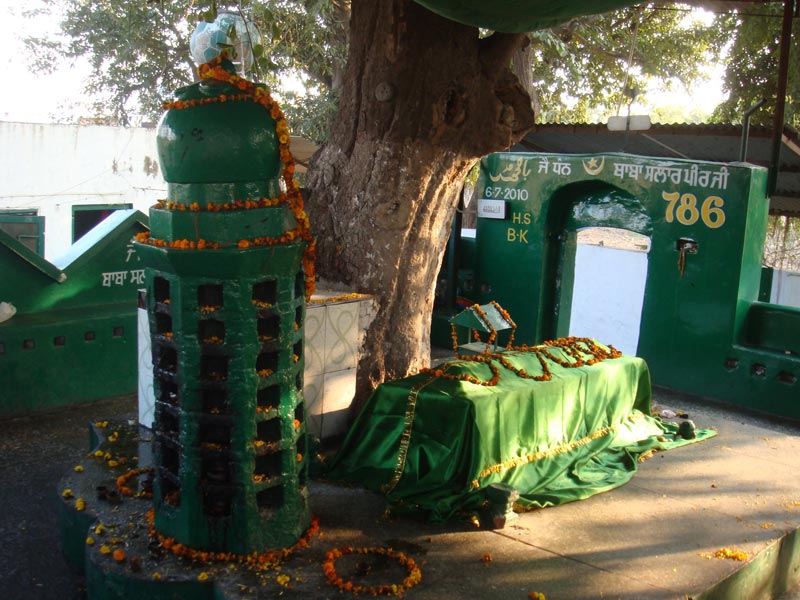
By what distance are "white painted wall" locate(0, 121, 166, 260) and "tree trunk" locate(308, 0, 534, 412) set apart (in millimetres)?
10374

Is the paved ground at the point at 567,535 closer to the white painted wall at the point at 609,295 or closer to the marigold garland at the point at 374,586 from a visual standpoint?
the marigold garland at the point at 374,586

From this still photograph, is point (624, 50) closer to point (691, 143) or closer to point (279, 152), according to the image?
point (691, 143)

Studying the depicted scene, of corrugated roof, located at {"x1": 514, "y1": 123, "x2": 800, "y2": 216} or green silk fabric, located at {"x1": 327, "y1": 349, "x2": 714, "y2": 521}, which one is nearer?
green silk fabric, located at {"x1": 327, "y1": 349, "x2": 714, "y2": 521}

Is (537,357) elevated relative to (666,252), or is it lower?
lower

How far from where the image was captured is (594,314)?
12180 millimetres

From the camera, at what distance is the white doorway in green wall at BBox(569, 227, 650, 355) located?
37.7ft

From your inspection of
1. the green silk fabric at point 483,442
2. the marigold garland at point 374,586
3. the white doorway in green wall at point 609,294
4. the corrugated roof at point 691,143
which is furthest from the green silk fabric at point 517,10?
the white doorway in green wall at point 609,294

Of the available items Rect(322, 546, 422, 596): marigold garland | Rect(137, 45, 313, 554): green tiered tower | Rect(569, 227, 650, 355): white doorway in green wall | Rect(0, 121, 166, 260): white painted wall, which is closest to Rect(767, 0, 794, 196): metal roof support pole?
Rect(569, 227, 650, 355): white doorway in green wall

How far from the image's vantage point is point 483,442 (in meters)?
5.52

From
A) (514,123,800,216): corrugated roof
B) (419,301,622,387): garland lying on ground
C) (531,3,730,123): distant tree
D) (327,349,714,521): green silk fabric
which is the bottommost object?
(327,349,714,521): green silk fabric

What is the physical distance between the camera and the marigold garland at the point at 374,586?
431 centimetres

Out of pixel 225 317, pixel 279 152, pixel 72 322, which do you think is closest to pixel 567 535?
pixel 225 317

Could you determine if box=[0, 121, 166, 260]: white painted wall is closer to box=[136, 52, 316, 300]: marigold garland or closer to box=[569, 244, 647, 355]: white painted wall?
box=[569, 244, 647, 355]: white painted wall

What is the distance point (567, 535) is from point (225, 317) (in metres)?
2.67
